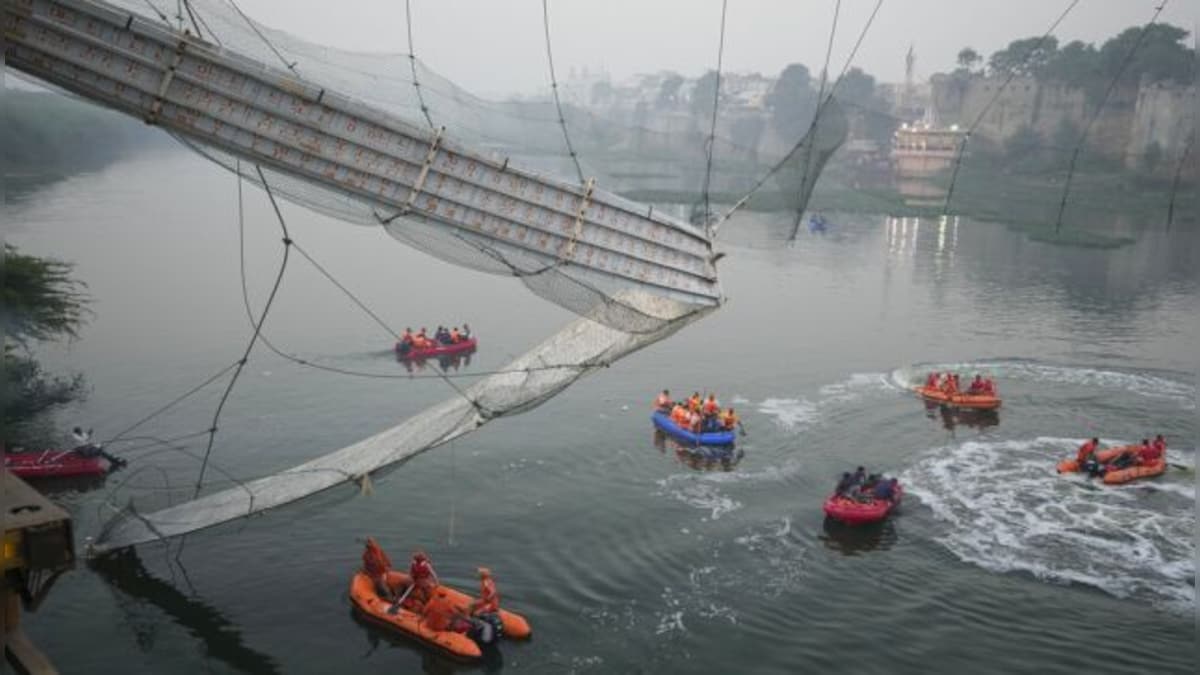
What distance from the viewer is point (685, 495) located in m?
23.8

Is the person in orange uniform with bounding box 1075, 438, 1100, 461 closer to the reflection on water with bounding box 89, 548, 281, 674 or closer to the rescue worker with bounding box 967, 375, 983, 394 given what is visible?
the rescue worker with bounding box 967, 375, 983, 394

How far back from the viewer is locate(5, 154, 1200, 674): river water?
666 inches

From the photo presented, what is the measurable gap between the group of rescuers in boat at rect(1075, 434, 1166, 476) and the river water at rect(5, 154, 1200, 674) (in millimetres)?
588

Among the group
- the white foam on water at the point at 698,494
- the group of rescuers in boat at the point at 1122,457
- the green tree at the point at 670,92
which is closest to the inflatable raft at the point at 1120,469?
the group of rescuers in boat at the point at 1122,457

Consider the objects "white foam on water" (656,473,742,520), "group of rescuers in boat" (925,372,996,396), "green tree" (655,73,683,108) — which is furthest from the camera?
"green tree" (655,73,683,108)

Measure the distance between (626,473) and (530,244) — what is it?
1208 centimetres

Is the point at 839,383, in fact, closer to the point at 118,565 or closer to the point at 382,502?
the point at 382,502

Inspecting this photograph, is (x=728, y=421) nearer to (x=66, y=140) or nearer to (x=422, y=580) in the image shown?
(x=422, y=580)

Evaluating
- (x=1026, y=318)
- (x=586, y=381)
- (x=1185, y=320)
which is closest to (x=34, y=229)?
(x=586, y=381)

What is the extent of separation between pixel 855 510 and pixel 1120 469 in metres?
9.13

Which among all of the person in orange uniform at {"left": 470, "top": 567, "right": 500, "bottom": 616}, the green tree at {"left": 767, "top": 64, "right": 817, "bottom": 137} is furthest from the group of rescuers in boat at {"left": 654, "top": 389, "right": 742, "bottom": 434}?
the green tree at {"left": 767, "top": 64, "right": 817, "bottom": 137}

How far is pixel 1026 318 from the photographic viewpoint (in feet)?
149

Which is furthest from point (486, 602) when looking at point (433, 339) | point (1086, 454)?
point (433, 339)

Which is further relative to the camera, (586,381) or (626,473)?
(586,381)
